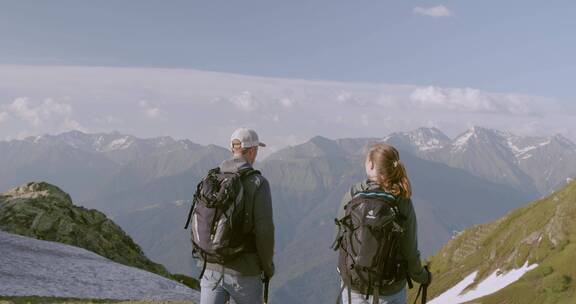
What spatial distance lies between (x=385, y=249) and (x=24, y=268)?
26981 mm

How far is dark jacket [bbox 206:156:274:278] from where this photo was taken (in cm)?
959

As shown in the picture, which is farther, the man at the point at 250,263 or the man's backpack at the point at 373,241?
the man at the point at 250,263

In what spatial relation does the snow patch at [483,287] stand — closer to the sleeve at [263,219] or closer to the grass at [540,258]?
the grass at [540,258]

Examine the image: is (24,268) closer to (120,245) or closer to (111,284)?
(111,284)

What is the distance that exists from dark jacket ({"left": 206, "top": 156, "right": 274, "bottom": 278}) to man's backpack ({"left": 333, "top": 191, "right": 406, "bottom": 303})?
1.63m

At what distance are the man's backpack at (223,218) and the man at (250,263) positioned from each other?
0.36 ft

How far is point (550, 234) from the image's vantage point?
172 metres

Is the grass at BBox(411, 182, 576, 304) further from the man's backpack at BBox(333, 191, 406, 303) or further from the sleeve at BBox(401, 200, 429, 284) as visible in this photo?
the man's backpack at BBox(333, 191, 406, 303)

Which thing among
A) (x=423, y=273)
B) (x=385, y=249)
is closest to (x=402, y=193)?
(x=385, y=249)

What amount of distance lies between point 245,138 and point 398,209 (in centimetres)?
337

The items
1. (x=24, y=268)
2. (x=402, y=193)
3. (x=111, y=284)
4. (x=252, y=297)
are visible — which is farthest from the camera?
(x=24, y=268)

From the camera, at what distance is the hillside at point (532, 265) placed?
148500 mm

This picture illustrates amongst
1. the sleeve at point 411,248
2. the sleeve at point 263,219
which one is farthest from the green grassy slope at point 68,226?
the sleeve at point 411,248

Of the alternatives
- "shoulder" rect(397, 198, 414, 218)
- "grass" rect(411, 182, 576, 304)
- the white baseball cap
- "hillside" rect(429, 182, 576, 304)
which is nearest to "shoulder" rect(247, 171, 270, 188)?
the white baseball cap
